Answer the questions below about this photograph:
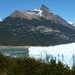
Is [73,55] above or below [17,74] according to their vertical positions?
above

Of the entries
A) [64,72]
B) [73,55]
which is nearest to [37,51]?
[73,55]

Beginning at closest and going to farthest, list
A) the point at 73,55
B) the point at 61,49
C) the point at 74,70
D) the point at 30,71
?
the point at 74,70 < the point at 30,71 < the point at 73,55 < the point at 61,49

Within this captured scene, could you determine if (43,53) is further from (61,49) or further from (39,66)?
(39,66)

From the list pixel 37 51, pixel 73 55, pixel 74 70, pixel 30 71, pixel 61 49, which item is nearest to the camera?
pixel 74 70

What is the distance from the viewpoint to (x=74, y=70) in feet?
68.5

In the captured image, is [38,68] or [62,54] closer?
[38,68]

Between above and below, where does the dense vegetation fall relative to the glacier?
below

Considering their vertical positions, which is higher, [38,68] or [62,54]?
[62,54]

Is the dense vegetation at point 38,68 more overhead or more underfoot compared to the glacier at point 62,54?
more underfoot

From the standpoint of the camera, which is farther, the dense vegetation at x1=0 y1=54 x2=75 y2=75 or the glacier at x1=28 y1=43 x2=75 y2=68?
the glacier at x1=28 y1=43 x2=75 y2=68

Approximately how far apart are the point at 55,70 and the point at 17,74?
3.72m

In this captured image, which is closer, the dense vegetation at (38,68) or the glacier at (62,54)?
the dense vegetation at (38,68)

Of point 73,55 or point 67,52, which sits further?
point 67,52

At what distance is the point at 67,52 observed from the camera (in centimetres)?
2886
